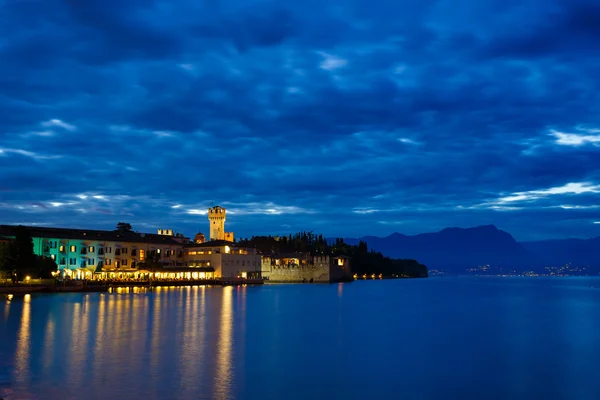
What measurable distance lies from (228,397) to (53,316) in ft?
84.7

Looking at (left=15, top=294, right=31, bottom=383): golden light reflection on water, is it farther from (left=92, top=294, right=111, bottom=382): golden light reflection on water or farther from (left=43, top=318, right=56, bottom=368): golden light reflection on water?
(left=92, top=294, right=111, bottom=382): golden light reflection on water

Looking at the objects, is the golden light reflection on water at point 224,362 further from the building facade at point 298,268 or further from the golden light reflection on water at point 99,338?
the building facade at point 298,268

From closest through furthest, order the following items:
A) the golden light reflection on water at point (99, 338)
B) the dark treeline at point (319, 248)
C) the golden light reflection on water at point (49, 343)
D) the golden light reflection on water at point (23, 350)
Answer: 1. the golden light reflection on water at point (23, 350)
2. the golden light reflection on water at point (99, 338)
3. the golden light reflection on water at point (49, 343)
4. the dark treeline at point (319, 248)

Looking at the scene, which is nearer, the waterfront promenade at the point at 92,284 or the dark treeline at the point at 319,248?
the waterfront promenade at the point at 92,284

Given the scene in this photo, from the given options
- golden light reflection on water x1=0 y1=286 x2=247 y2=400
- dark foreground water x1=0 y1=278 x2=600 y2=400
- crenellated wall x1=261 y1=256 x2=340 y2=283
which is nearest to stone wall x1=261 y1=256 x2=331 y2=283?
crenellated wall x1=261 y1=256 x2=340 y2=283

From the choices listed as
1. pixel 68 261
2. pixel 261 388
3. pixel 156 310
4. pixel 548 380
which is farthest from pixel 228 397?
pixel 68 261

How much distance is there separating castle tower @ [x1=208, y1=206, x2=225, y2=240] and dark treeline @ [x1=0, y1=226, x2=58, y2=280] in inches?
2423

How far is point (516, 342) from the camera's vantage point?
1238 inches

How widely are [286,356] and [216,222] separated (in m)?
107

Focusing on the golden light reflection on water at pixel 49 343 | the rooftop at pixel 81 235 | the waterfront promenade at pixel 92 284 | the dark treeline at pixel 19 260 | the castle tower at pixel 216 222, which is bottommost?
the golden light reflection on water at pixel 49 343

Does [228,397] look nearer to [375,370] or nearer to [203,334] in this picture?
[375,370]

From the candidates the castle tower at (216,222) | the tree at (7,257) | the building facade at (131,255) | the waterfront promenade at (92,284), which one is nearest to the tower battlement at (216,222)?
the castle tower at (216,222)

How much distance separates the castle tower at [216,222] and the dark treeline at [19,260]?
61.5 meters

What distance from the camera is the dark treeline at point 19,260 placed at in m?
63.1
